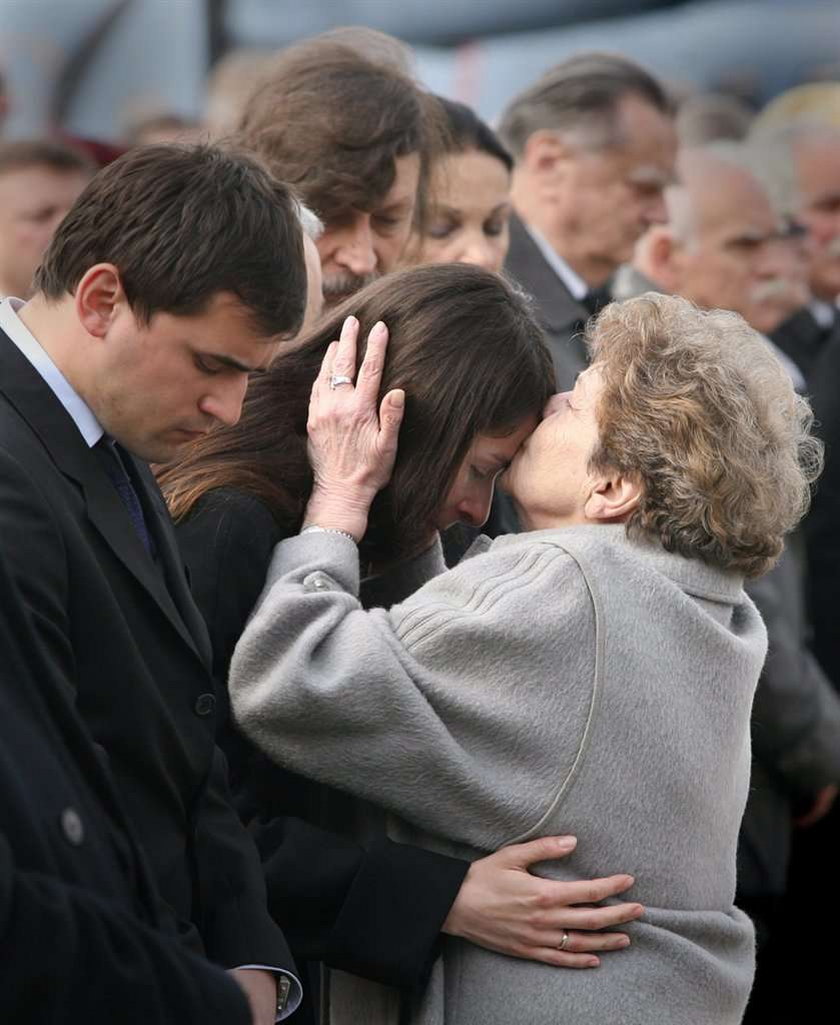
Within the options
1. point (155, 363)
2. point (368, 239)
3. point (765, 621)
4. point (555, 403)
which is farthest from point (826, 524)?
point (155, 363)

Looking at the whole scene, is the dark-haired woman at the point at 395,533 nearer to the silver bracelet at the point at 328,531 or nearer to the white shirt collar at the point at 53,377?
the silver bracelet at the point at 328,531

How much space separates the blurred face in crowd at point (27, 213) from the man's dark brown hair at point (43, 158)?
1 centimetres

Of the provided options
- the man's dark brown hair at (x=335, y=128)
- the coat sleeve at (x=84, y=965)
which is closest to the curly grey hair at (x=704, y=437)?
the man's dark brown hair at (x=335, y=128)

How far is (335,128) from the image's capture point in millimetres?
3473

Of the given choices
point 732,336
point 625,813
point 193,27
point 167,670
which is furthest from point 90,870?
point 193,27

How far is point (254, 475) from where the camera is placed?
2742mm

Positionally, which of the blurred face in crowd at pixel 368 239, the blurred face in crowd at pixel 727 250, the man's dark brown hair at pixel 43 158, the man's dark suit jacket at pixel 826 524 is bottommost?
the man's dark suit jacket at pixel 826 524

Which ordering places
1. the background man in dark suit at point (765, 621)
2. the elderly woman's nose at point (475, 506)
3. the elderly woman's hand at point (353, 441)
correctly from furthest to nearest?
the background man in dark suit at point (765, 621) < the elderly woman's nose at point (475, 506) < the elderly woman's hand at point (353, 441)

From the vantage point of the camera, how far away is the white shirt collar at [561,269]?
15.1 ft

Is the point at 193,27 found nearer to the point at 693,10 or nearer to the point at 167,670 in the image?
the point at 693,10

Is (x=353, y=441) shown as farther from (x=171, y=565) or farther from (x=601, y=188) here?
(x=601, y=188)

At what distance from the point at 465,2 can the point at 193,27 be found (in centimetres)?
122

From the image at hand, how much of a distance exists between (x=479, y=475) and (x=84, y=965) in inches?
48.3

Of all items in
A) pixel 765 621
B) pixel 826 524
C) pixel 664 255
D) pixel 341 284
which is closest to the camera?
pixel 341 284
